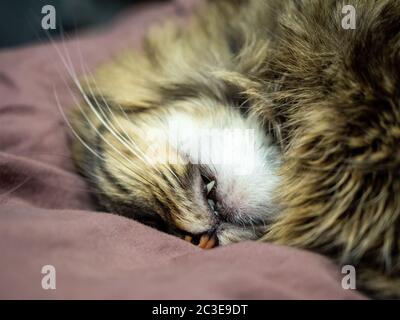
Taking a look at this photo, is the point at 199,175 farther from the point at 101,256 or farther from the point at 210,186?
the point at 101,256

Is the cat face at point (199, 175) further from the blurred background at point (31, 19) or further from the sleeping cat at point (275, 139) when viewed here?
the blurred background at point (31, 19)

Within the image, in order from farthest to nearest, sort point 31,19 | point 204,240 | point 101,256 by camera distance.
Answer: point 31,19 < point 204,240 < point 101,256

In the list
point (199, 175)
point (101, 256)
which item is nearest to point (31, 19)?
point (199, 175)

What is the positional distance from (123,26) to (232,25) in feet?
1.86

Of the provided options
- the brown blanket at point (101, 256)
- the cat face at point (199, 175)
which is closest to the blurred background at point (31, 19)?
the brown blanket at point (101, 256)

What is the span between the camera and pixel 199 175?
2.93 feet

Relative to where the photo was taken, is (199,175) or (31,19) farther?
(31,19)

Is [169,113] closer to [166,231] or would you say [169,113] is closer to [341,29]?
[166,231]

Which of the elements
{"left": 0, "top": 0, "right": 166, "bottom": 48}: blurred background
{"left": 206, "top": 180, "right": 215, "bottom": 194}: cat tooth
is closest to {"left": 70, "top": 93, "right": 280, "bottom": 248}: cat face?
{"left": 206, "top": 180, "right": 215, "bottom": 194}: cat tooth

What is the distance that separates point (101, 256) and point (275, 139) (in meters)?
0.37

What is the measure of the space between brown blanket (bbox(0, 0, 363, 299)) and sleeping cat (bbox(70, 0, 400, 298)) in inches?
2.9

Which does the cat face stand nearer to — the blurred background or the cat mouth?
the cat mouth

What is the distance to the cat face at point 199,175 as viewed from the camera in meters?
0.87

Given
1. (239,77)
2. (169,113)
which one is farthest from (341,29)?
(169,113)
